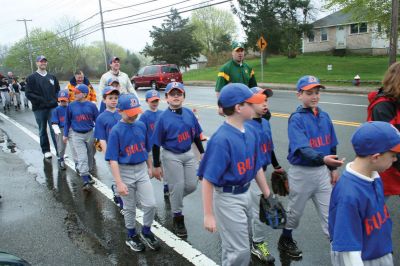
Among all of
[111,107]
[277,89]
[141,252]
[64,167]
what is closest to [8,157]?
[64,167]

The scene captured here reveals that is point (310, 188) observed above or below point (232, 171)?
below

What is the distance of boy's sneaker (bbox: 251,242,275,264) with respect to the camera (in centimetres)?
406

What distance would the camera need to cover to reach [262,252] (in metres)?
4.11

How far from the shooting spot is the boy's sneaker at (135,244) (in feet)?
14.7

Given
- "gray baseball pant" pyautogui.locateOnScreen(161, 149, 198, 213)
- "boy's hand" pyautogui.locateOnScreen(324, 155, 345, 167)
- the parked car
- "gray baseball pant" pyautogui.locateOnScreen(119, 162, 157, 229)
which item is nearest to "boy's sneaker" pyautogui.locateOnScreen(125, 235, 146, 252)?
"gray baseball pant" pyautogui.locateOnScreen(119, 162, 157, 229)

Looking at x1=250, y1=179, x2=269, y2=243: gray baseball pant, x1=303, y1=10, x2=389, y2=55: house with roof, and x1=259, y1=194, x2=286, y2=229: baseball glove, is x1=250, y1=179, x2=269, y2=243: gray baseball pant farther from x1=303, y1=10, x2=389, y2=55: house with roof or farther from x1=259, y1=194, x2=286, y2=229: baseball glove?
x1=303, y1=10, x2=389, y2=55: house with roof

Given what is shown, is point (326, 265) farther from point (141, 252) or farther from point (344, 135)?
point (344, 135)

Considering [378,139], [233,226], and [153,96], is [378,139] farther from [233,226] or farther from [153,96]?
[153,96]

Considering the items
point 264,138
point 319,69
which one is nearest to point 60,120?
point 264,138

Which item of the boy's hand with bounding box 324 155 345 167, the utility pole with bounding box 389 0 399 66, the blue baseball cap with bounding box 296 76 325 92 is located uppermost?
the utility pole with bounding box 389 0 399 66

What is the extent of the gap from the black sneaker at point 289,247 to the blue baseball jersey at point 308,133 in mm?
940

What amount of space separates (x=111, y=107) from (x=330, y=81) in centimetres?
2093

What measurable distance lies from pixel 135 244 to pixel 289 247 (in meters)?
1.75

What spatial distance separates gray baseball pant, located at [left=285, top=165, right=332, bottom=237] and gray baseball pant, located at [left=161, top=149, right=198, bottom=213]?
4.76ft
